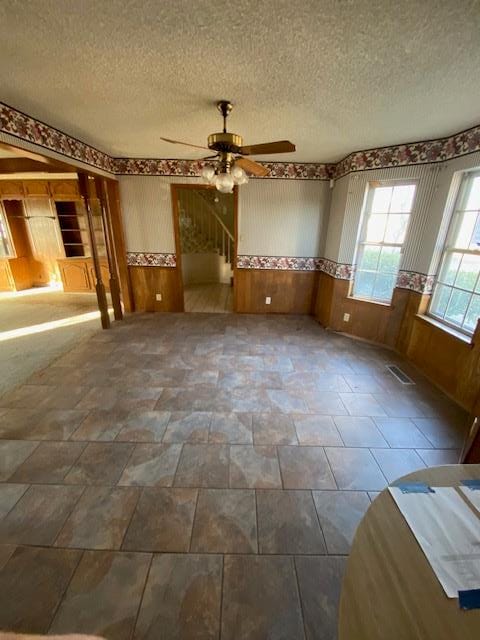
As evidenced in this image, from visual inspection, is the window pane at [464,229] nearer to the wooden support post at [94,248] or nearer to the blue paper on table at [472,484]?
the blue paper on table at [472,484]

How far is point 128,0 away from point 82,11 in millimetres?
256

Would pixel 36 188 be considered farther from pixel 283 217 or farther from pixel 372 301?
pixel 372 301

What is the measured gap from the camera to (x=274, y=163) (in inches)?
161

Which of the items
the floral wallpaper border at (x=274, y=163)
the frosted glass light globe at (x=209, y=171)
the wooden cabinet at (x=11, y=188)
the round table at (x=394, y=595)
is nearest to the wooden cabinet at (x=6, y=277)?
the wooden cabinet at (x=11, y=188)

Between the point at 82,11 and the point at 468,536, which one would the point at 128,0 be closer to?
the point at 82,11

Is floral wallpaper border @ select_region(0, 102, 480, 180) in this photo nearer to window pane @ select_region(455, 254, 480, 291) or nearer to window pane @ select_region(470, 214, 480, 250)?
window pane @ select_region(470, 214, 480, 250)

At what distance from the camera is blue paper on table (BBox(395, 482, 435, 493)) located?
87 centimetres

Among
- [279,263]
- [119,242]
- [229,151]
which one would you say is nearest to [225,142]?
A: [229,151]

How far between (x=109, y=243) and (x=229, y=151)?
279cm

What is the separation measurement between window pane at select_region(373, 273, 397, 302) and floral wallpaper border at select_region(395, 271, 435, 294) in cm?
11

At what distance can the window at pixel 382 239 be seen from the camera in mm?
3299

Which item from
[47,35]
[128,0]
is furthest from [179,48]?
[47,35]

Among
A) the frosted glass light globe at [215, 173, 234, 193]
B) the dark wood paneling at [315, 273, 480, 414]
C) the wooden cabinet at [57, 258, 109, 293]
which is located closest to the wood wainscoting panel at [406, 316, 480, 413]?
the dark wood paneling at [315, 273, 480, 414]

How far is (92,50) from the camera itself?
157cm
